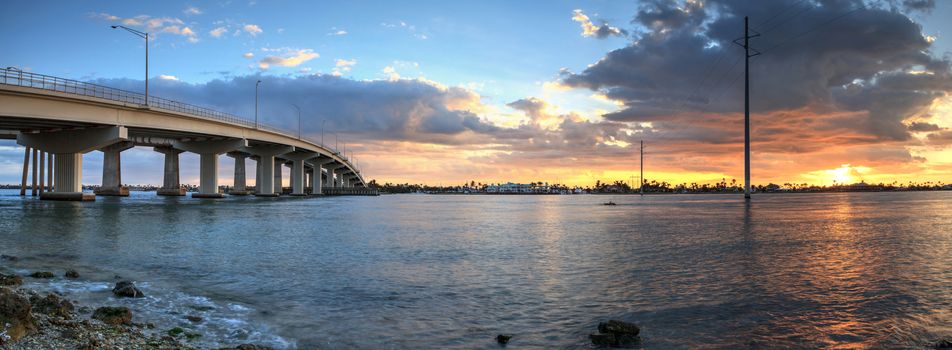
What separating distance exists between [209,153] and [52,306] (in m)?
94.9

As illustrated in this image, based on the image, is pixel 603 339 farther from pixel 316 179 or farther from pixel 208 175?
pixel 316 179

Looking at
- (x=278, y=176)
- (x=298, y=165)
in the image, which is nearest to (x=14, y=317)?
(x=298, y=165)

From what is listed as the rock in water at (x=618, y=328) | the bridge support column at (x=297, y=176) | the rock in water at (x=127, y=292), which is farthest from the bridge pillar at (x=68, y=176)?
the rock in water at (x=618, y=328)

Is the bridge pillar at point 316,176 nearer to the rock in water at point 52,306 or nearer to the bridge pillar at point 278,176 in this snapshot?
the bridge pillar at point 278,176

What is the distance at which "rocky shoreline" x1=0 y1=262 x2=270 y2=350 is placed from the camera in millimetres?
7727

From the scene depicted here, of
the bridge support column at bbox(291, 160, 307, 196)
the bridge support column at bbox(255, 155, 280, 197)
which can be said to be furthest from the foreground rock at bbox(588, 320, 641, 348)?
the bridge support column at bbox(291, 160, 307, 196)

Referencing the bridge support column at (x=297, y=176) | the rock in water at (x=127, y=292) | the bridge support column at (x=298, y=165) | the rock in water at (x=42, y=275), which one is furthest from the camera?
the bridge support column at (x=297, y=176)

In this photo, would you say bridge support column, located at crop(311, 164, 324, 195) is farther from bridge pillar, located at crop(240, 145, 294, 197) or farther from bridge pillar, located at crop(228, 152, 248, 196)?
bridge pillar, located at crop(240, 145, 294, 197)

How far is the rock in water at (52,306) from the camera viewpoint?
9700mm

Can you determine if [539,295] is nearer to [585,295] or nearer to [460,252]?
[585,295]

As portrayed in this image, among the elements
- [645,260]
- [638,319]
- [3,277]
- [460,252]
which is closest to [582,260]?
[645,260]

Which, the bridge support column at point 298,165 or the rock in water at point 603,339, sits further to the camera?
the bridge support column at point 298,165

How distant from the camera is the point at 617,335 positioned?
1017 cm

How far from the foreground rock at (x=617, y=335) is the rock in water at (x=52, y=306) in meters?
9.76
